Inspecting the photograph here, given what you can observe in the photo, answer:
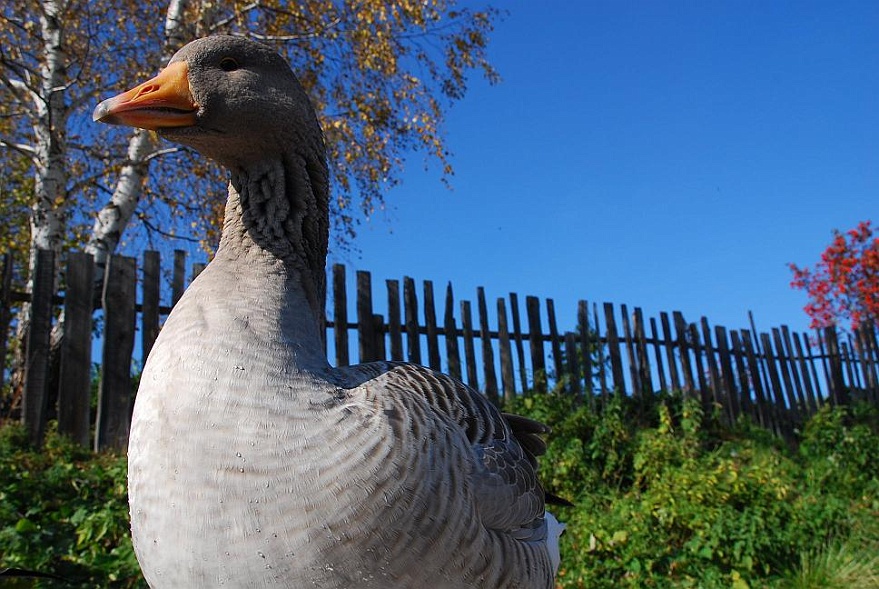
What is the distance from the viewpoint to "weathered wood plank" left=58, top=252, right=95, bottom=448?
696 cm

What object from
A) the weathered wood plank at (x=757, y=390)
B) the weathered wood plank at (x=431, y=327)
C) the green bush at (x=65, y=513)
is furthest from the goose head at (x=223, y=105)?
the weathered wood plank at (x=757, y=390)

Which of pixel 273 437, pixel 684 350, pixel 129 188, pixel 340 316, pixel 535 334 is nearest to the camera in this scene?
pixel 273 437

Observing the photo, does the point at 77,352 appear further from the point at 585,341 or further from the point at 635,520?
the point at 585,341

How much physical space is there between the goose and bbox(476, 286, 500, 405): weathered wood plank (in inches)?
281

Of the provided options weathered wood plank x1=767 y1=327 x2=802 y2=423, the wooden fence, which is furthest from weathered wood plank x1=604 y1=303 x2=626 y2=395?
weathered wood plank x1=767 y1=327 x2=802 y2=423

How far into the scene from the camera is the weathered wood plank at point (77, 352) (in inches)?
274

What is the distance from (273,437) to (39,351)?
6419 mm

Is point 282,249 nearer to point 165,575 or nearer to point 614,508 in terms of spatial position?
point 165,575

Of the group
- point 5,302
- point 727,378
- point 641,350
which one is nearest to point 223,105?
point 5,302

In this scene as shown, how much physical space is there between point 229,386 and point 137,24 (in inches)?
457

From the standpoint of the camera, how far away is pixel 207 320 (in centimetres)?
194

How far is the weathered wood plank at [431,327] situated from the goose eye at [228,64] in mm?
6971

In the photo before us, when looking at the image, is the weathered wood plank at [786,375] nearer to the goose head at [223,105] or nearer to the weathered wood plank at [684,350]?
the weathered wood plank at [684,350]

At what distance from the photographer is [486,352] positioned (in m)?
9.76
